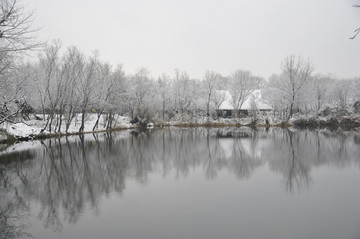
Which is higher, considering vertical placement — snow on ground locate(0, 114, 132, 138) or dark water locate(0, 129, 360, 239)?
snow on ground locate(0, 114, 132, 138)

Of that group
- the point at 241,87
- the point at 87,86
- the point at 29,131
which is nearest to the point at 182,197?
the point at 29,131

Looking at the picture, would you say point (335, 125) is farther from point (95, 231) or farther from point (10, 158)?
point (95, 231)

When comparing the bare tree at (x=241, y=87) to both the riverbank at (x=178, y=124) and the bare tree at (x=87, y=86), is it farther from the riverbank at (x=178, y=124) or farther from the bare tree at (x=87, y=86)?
the bare tree at (x=87, y=86)

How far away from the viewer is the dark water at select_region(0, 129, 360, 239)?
7012mm

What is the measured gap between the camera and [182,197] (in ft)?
31.8

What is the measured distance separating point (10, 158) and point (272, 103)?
52.9 metres

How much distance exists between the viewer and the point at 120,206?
8.80 metres

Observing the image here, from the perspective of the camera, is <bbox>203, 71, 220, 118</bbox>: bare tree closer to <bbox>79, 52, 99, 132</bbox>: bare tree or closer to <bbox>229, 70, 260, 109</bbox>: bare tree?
<bbox>229, 70, 260, 109</bbox>: bare tree

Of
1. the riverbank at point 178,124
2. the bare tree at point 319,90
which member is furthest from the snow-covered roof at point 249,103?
the riverbank at point 178,124

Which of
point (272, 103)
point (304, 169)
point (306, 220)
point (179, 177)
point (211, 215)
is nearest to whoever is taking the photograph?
point (306, 220)

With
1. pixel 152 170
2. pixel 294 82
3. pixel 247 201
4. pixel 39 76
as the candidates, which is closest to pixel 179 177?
pixel 152 170

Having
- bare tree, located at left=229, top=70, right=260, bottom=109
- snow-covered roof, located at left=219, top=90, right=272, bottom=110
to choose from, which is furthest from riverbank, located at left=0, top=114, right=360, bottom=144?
snow-covered roof, located at left=219, top=90, right=272, bottom=110

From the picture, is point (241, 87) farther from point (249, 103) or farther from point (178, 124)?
point (178, 124)

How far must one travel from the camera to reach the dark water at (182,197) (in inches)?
276
